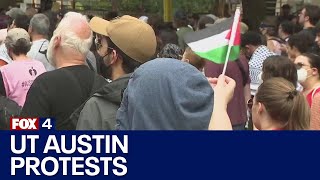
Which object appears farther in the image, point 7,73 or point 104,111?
point 7,73

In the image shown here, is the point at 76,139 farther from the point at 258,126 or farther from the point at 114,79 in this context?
the point at 258,126

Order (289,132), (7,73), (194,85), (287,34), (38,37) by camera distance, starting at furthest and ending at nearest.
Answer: (287,34) → (38,37) → (7,73) → (289,132) → (194,85)

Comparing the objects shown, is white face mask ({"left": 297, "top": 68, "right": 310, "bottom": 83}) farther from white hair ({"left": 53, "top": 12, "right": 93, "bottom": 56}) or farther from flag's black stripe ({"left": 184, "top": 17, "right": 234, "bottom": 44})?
white hair ({"left": 53, "top": 12, "right": 93, "bottom": 56})

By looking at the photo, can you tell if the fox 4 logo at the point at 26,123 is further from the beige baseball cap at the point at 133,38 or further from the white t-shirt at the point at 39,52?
the white t-shirt at the point at 39,52

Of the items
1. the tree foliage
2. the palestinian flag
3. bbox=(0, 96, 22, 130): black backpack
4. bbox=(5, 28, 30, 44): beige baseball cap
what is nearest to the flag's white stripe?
the palestinian flag

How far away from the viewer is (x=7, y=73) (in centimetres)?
633

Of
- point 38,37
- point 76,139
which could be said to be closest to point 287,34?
point 38,37

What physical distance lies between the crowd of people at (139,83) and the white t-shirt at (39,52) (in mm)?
12

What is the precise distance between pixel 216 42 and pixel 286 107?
571 millimetres

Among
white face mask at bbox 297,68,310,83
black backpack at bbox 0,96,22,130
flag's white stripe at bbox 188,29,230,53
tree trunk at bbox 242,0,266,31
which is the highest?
flag's white stripe at bbox 188,29,230,53

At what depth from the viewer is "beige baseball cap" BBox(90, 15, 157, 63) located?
4164mm

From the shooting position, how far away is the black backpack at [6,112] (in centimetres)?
474

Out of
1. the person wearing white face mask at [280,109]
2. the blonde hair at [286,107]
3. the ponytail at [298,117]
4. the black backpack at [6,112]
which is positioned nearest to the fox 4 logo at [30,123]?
the black backpack at [6,112]

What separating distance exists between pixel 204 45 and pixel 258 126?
1.86 feet
